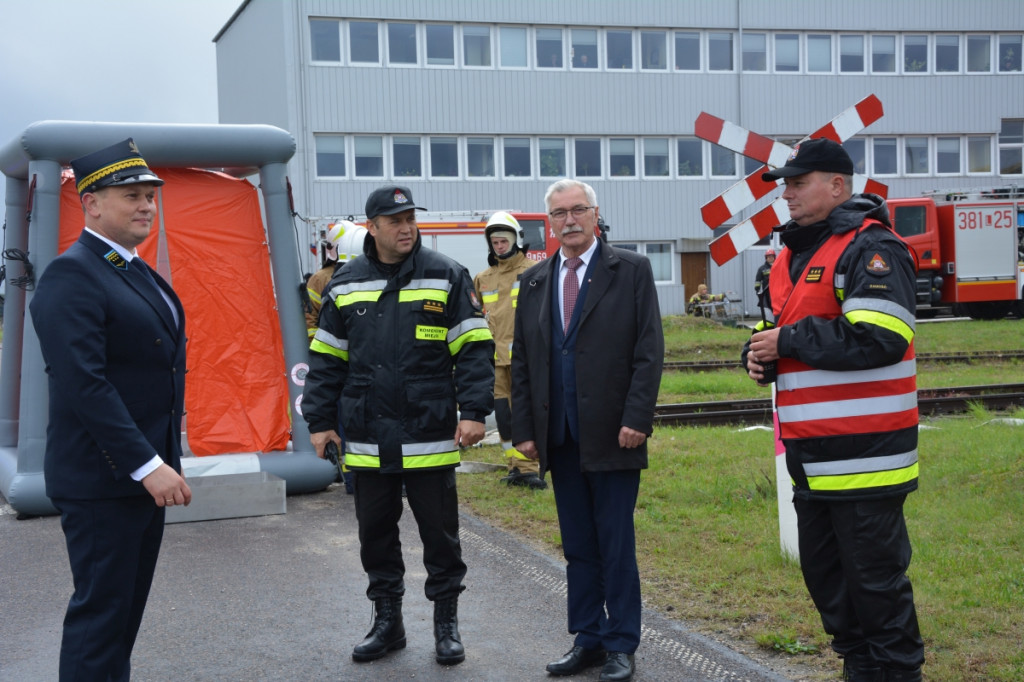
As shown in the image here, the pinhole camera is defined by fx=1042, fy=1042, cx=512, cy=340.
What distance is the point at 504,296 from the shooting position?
887cm

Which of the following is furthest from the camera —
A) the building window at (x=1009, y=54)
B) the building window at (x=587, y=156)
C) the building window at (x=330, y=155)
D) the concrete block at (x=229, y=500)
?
the building window at (x=1009, y=54)

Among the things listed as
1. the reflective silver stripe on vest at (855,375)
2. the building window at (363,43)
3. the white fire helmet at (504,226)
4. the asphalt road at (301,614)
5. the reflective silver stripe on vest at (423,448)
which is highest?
the building window at (363,43)

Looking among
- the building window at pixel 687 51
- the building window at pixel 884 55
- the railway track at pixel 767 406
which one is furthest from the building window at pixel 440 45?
the railway track at pixel 767 406

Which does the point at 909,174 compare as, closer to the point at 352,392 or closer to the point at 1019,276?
the point at 1019,276

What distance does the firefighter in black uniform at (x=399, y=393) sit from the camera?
196 inches

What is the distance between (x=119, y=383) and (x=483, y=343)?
1.87 metres

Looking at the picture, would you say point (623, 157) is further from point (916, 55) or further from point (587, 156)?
point (916, 55)

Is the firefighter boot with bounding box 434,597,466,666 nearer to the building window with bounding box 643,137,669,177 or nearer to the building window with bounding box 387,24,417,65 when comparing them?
the building window with bounding box 387,24,417,65

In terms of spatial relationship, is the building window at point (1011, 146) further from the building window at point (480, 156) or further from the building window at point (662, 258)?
the building window at point (480, 156)

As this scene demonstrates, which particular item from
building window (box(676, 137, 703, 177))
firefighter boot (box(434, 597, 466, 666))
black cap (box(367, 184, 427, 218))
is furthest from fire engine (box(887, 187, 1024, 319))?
firefighter boot (box(434, 597, 466, 666))

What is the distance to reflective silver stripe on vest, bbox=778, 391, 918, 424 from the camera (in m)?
3.84

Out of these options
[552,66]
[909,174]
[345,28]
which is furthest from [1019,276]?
[345,28]

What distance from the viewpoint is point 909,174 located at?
37000 mm

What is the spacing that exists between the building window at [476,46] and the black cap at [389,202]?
2901cm
